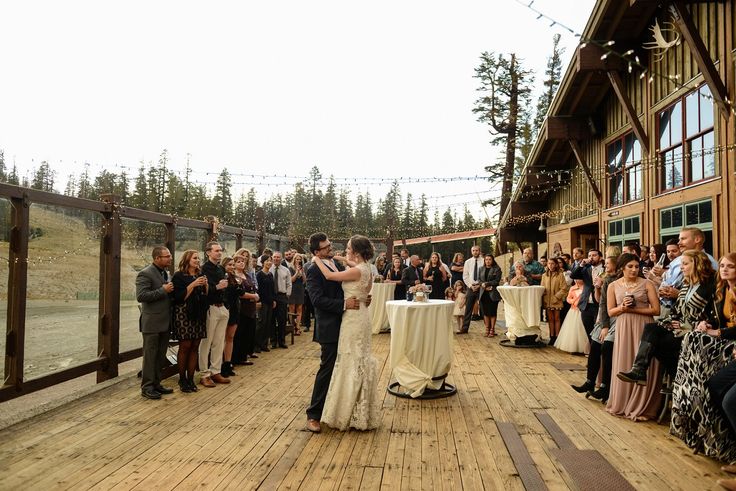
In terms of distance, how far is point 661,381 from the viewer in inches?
177

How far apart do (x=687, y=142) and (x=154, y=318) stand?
8475 mm

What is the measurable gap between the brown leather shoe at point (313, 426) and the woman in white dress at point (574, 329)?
513cm

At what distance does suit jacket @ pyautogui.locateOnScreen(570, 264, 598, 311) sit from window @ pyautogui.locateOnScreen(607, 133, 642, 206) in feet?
12.2

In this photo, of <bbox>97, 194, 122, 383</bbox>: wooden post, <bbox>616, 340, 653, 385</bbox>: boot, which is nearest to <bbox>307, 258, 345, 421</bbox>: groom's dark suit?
<bbox>616, 340, 653, 385</bbox>: boot

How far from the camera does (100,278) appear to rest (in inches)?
235

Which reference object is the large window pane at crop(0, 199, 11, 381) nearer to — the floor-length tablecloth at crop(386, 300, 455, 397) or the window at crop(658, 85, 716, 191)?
the floor-length tablecloth at crop(386, 300, 455, 397)

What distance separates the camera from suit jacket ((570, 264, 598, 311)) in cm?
733

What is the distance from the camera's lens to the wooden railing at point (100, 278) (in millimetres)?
4695

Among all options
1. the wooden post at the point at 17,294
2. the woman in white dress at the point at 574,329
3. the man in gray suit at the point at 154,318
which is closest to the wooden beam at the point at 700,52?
the woman in white dress at the point at 574,329

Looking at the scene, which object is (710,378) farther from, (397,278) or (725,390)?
(397,278)

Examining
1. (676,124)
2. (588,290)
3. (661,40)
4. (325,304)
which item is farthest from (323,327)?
(676,124)

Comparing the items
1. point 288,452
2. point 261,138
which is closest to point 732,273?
point 288,452

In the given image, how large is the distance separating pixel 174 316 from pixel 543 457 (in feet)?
12.5

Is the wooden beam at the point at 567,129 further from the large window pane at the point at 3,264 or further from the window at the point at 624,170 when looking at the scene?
the large window pane at the point at 3,264
